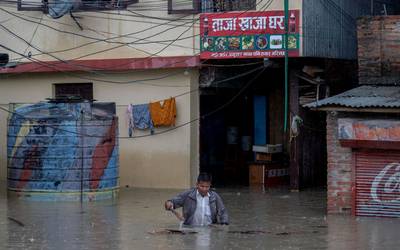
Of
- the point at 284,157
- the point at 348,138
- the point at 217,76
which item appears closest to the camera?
the point at 348,138

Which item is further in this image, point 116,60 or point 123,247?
point 116,60

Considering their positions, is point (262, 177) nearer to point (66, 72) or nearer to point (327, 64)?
point (327, 64)

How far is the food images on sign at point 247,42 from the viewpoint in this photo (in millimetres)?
21500

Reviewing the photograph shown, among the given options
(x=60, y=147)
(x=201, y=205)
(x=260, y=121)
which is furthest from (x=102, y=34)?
(x=201, y=205)

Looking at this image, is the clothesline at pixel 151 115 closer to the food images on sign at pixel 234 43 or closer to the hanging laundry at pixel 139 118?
the hanging laundry at pixel 139 118

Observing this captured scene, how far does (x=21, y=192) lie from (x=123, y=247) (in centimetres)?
739

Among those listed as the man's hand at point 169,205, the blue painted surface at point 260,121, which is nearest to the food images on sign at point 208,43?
the blue painted surface at point 260,121

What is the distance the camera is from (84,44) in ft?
77.7

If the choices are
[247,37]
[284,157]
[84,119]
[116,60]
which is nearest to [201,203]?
[84,119]

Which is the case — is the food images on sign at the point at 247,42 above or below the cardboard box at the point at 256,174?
above

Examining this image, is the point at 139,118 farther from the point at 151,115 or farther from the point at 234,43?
the point at 234,43

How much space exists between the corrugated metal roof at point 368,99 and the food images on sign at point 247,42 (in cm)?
389

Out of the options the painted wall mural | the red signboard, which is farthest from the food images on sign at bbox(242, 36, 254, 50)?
the painted wall mural

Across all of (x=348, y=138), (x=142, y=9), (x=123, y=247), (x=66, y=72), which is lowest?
(x=123, y=247)
